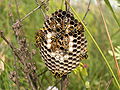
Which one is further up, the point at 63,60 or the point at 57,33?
the point at 57,33

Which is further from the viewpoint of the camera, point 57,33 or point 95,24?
point 95,24

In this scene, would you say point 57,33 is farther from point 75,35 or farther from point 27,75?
point 27,75

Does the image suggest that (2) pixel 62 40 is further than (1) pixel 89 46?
No

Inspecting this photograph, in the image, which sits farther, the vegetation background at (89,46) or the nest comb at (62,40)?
the vegetation background at (89,46)

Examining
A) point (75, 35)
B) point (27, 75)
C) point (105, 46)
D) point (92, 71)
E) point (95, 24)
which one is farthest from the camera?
point (95, 24)

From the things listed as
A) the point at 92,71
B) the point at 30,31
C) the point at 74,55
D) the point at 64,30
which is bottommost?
the point at 92,71

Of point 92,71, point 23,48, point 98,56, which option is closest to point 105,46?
point 98,56

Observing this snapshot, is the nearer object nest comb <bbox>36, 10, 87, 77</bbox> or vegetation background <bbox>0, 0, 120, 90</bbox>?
nest comb <bbox>36, 10, 87, 77</bbox>

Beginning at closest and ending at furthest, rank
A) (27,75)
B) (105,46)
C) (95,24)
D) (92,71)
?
1. (27,75)
2. (92,71)
3. (105,46)
4. (95,24)
